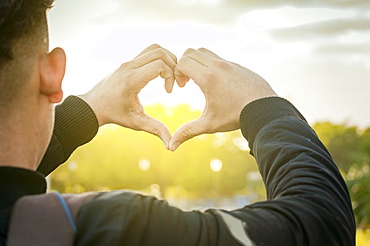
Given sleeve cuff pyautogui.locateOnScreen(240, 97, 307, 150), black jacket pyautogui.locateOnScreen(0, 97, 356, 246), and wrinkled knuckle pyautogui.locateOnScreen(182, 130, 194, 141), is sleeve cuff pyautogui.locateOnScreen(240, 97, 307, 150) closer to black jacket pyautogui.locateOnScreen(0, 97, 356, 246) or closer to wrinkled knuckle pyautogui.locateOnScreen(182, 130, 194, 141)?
black jacket pyautogui.locateOnScreen(0, 97, 356, 246)

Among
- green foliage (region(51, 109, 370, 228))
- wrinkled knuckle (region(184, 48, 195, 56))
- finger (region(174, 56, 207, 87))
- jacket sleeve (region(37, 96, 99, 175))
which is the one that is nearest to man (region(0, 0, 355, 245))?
finger (region(174, 56, 207, 87))

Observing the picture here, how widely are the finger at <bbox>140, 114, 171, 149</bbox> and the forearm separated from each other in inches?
22.8

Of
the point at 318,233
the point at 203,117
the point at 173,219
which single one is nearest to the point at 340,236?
the point at 318,233

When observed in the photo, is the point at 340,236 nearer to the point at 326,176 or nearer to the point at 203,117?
the point at 326,176

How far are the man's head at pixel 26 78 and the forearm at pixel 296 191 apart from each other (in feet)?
2.08

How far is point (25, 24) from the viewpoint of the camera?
142 centimetres

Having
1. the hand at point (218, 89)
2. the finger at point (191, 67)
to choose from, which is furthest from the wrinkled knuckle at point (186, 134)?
the finger at point (191, 67)

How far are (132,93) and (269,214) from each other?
3.53 ft

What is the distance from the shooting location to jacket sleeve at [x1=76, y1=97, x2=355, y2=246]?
4.27ft

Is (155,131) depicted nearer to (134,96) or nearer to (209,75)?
(134,96)

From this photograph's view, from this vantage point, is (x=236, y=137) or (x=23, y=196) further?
(x=236, y=137)

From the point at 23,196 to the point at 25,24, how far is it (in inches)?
18.8

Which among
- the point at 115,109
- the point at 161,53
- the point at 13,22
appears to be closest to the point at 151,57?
the point at 161,53

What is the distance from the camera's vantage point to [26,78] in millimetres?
1438
